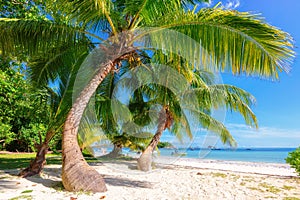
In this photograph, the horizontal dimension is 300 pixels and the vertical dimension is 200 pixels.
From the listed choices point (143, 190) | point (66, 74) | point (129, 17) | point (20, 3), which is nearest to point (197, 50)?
point (129, 17)

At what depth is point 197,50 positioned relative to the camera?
460 cm

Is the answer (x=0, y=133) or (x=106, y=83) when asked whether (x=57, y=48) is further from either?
(x=0, y=133)

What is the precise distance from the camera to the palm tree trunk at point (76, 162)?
4.77 meters

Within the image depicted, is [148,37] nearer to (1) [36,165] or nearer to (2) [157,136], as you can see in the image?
(1) [36,165]

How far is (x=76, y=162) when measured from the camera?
193 inches

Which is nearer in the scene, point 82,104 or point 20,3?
point 82,104

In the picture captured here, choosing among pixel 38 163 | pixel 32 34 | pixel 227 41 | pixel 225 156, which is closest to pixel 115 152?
pixel 38 163

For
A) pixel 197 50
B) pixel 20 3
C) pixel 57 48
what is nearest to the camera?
pixel 197 50

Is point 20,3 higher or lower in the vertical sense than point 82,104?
higher

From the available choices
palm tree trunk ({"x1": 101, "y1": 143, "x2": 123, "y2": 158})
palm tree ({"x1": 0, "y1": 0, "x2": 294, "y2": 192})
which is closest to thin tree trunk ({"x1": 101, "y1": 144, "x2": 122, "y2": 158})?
palm tree trunk ({"x1": 101, "y1": 143, "x2": 123, "y2": 158})

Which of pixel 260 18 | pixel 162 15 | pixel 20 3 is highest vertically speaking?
pixel 20 3

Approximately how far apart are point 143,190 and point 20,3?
5788mm

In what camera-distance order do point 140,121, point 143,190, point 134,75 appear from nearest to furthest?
point 143,190
point 134,75
point 140,121

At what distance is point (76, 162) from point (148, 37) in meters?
2.87
